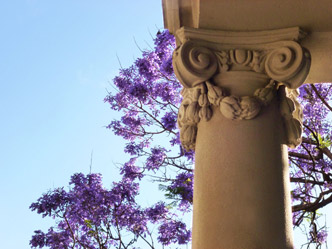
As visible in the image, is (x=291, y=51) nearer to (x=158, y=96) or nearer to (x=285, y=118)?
(x=285, y=118)

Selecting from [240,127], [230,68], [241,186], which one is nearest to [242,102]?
[240,127]

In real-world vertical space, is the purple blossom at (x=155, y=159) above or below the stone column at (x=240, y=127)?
above

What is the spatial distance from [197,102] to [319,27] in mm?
1079

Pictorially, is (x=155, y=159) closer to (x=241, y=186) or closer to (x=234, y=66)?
(x=234, y=66)

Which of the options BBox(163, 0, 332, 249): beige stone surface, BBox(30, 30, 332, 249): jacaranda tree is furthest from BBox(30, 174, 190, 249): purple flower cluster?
BBox(163, 0, 332, 249): beige stone surface

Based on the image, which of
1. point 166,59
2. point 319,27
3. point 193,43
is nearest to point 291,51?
point 319,27

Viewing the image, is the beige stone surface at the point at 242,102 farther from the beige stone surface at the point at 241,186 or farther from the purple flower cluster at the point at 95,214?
the purple flower cluster at the point at 95,214

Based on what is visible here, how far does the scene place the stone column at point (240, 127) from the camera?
353 cm

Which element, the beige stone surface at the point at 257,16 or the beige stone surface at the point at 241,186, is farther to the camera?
the beige stone surface at the point at 257,16

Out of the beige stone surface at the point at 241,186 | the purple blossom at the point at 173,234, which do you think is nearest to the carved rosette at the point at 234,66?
the beige stone surface at the point at 241,186

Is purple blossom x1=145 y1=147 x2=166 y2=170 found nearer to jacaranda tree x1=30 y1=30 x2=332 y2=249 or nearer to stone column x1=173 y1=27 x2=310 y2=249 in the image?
jacaranda tree x1=30 y1=30 x2=332 y2=249

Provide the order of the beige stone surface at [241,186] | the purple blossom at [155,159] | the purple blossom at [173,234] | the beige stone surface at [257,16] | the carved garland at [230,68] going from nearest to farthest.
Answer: the beige stone surface at [241,186] → the beige stone surface at [257,16] → the carved garland at [230,68] → the purple blossom at [173,234] → the purple blossom at [155,159]

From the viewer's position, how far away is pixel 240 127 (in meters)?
3.73

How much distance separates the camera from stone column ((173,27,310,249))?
3.53 meters
